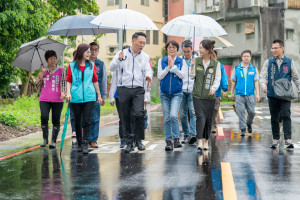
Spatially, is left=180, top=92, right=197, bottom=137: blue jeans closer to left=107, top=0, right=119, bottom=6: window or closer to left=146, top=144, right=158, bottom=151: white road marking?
left=146, top=144, right=158, bottom=151: white road marking

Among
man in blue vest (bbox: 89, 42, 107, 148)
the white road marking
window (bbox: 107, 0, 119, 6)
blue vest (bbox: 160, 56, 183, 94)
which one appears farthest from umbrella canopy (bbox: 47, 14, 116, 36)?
window (bbox: 107, 0, 119, 6)

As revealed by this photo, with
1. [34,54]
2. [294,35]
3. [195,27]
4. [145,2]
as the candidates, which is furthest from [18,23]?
[145,2]

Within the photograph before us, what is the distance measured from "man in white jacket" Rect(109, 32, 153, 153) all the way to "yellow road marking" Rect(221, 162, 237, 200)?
2.09 meters

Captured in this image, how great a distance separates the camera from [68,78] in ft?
31.2

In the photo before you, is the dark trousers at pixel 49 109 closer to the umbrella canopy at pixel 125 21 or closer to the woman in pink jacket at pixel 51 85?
the woman in pink jacket at pixel 51 85

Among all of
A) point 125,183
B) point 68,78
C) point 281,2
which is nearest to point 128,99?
point 68,78

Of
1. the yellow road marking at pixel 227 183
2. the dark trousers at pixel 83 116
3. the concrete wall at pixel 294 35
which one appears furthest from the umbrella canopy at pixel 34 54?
the concrete wall at pixel 294 35

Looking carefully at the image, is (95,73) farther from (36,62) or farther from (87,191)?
(87,191)

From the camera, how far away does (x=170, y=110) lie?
10.2 metres

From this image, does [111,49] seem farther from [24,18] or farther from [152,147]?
[152,147]

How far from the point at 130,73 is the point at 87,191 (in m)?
Result: 3.66

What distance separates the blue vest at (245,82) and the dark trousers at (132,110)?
4.11m

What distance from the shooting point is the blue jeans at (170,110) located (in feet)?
33.0

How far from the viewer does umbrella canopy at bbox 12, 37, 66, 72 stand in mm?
11016
